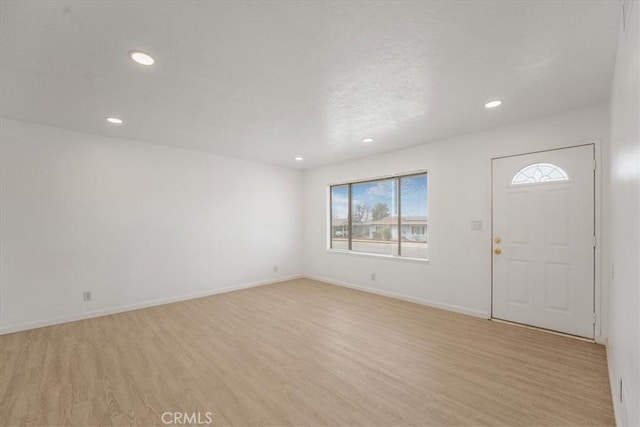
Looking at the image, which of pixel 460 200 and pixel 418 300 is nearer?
pixel 460 200

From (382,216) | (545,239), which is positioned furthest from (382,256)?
(545,239)

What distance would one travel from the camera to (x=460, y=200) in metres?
4.06

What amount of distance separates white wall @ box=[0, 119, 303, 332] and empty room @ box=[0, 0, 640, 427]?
0.03 metres

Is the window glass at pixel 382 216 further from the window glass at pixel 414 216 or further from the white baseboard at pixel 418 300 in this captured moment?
the white baseboard at pixel 418 300

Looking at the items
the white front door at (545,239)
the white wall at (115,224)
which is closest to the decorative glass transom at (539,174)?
the white front door at (545,239)

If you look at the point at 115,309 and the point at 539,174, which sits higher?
the point at 539,174

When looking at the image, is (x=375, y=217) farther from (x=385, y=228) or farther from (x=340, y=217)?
(x=340, y=217)

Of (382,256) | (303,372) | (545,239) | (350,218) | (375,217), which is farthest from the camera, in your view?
(350,218)

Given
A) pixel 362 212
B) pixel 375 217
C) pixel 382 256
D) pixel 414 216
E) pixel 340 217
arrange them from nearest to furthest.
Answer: pixel 414 216, pixel 382 256, pixel 375 217, pixel 362 212, pixel 340 217

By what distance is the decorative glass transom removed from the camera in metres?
3.24

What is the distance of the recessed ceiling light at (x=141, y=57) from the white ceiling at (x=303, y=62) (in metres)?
0.05

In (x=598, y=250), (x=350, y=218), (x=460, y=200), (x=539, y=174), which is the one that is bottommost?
(x=598, y=250)

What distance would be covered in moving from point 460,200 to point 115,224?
522 centimetres

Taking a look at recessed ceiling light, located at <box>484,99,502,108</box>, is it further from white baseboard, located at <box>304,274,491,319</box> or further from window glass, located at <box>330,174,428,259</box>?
white baseboard, located at <box>304,274,491,319</box>
